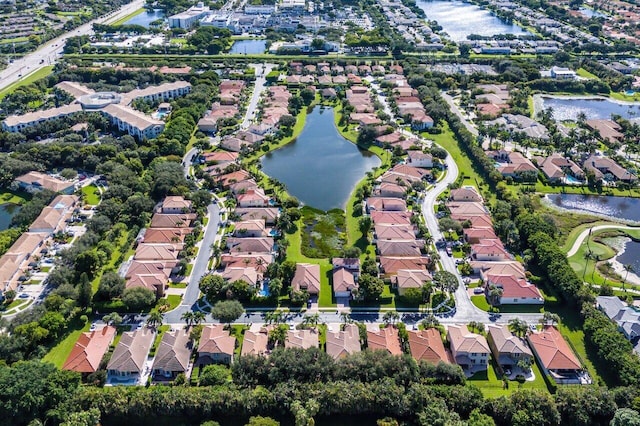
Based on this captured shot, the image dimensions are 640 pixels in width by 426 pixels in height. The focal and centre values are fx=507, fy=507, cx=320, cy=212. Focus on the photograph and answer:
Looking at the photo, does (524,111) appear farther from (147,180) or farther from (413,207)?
(147,180)

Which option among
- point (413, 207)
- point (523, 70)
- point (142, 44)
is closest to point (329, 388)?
point (413, 207)

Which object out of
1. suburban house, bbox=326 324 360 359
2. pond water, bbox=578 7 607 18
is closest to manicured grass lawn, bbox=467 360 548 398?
suburban house, bbox=326 324 360 359

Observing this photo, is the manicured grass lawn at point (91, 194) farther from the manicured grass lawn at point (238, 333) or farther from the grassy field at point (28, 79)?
the grassy field at point (28, 79)

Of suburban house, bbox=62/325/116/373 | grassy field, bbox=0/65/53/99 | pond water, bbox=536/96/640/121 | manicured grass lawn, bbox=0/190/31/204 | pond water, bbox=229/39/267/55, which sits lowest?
pond water, bbox=536/96/640/121

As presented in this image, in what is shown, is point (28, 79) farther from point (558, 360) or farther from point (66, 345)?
point (558, 360)

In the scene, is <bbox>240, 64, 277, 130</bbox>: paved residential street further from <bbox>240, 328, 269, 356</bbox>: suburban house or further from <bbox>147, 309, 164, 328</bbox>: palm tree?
<bbox>240, 328, 269, 356</bbox>: suburban house

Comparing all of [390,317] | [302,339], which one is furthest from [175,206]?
[390,317]
